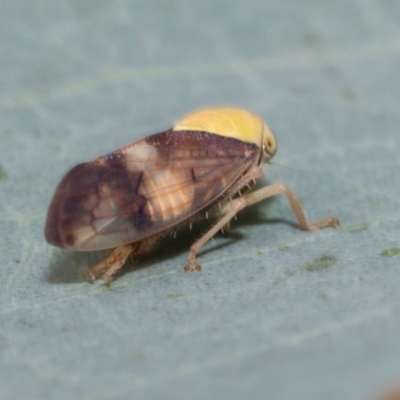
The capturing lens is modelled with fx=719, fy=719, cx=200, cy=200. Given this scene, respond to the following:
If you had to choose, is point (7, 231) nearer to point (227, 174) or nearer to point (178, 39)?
point (227, 174)

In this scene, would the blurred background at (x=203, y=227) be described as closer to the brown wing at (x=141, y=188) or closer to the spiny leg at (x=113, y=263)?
the spiny leg at (x=113, y=263)

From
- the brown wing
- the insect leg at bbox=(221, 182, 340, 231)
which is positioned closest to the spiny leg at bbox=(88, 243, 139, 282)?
the brown wing

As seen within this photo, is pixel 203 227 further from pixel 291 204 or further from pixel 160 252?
pixel 291 204

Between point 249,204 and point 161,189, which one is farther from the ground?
point 161,189

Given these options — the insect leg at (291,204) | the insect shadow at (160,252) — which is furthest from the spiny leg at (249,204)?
the insect shadow at (160,252)

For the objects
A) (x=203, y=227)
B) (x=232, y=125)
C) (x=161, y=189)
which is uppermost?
(x=232, y=125)

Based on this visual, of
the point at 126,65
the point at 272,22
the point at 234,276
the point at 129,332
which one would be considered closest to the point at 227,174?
the point at 234,276

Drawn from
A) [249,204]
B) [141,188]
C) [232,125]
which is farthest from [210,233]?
A: [232,125]
